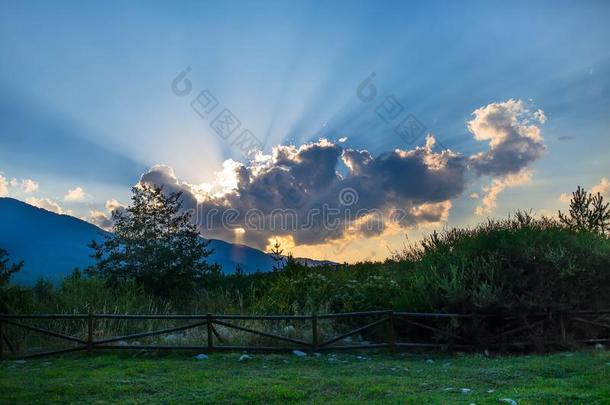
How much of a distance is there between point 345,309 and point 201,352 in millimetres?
4798

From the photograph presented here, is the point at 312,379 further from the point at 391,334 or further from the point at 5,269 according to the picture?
the point at 5,269

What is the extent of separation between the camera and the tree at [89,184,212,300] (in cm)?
2328

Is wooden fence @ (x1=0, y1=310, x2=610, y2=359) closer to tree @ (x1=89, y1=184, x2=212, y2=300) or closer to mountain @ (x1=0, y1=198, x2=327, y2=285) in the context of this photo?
tree @ (x1=89, y1=184, x2=212, y2=300)

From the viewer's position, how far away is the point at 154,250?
23.7m

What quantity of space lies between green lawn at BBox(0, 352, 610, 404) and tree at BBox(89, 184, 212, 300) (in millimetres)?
9970

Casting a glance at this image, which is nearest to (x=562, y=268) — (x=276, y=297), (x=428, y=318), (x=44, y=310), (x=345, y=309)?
(x=428, y=318)

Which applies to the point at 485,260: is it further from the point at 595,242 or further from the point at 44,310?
the point at 44,310

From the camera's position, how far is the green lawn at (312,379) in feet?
28.5

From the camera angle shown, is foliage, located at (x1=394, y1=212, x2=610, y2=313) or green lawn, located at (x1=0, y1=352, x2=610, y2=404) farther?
foliage, located at (x1=394, y1=212, x2=610, y2=313)

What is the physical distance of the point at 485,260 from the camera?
14.9 meters

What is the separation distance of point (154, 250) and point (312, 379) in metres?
15.2

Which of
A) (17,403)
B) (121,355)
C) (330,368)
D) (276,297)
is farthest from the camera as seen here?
(276,297)

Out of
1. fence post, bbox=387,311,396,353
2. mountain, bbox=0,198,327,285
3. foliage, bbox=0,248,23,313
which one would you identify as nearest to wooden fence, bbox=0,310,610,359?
fence post, bbox=387,311,396,353

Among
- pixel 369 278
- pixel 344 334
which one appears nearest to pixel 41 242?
pixel 369 278
